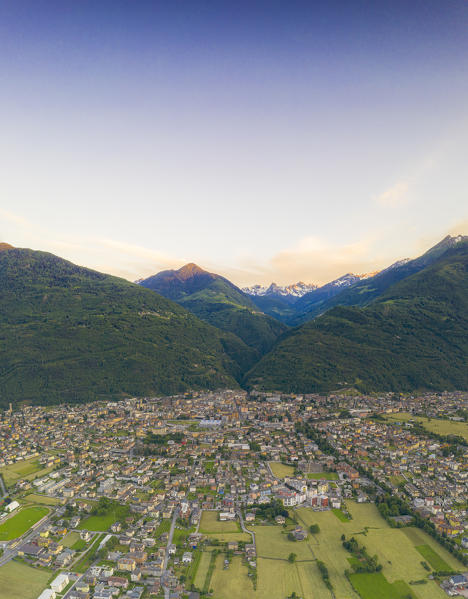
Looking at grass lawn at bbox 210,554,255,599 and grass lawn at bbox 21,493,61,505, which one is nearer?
grass lawn at bbox 210,554,255,599

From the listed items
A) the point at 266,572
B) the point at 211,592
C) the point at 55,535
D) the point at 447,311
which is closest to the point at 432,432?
the point at 266,572

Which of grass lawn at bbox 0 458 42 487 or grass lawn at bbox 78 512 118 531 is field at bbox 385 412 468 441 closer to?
grass lawn at bbox 78 512 118 531

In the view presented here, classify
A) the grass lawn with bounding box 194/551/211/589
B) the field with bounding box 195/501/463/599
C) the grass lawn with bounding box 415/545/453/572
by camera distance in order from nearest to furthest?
the field with bounding box 195/501/463/599 < the grass lawn with bounding box 194/551/211/589 < the grass lawn with bounding box 415/545/453/572

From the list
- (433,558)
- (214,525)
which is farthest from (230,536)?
(433,558)

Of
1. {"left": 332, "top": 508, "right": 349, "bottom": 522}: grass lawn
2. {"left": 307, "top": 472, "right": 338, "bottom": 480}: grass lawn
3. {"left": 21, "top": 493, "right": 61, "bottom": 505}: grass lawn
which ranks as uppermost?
{"left": 332, "top": 508, "right": 349, "bottom": 522}: grass lawn

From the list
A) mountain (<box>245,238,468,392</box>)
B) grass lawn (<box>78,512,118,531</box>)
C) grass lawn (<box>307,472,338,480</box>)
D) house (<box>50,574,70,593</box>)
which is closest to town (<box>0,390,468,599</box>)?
house (<box>50,574,70,593</box>)

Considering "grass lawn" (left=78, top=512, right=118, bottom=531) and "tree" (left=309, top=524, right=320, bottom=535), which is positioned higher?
"tree" (left=309, top=524, right=320, bottom=535)

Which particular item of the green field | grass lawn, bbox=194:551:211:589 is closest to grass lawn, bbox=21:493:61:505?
the green field

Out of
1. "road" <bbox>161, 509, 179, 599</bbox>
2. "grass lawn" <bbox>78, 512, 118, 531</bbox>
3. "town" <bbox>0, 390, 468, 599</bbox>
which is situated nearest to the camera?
"road" <bbox>161, 509, 179, 599</bbox>
